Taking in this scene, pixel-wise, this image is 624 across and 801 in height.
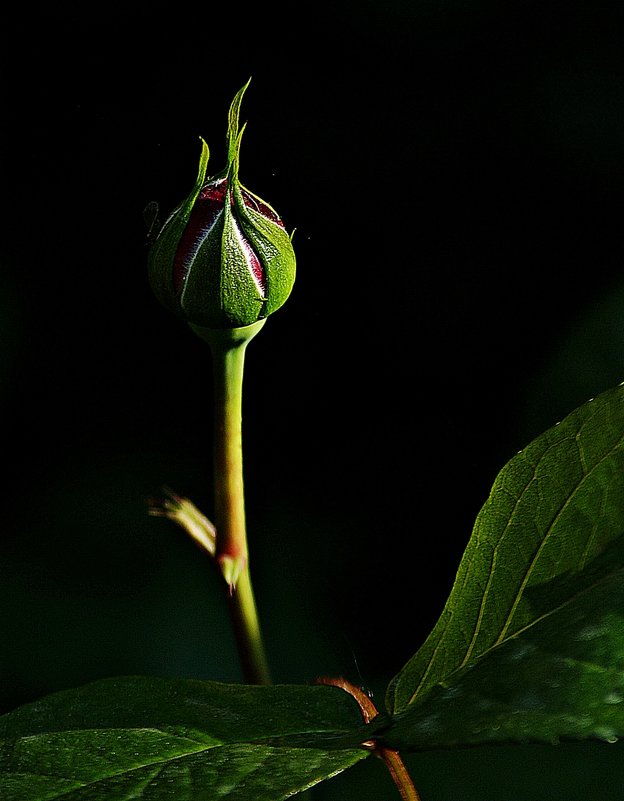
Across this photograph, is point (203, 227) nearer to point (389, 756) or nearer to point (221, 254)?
point (221, 254)

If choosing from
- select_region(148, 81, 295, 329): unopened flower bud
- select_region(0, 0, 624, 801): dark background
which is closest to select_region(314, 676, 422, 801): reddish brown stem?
select_region(148, 81, 295, 329): unopened flower bud

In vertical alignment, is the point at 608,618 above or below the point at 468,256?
below

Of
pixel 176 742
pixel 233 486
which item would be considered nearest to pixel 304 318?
pixel 233 486

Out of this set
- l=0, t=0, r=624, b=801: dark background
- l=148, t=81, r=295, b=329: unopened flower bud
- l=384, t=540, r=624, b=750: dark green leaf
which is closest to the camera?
l=384, t=540, r=624, b=750: dark green leaf

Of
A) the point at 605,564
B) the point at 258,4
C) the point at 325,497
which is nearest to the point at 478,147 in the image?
the point at 258,4

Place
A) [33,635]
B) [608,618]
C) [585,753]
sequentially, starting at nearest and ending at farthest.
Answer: [608,618] < [585,753] < [33,635]

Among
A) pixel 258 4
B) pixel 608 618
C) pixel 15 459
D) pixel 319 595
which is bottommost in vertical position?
pixel 608 618

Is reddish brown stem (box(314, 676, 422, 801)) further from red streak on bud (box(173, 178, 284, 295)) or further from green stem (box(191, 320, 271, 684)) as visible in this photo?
red streak on bud (box(173, 178, 284, 295))

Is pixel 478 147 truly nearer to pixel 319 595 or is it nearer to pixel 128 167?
pixel 128 167
